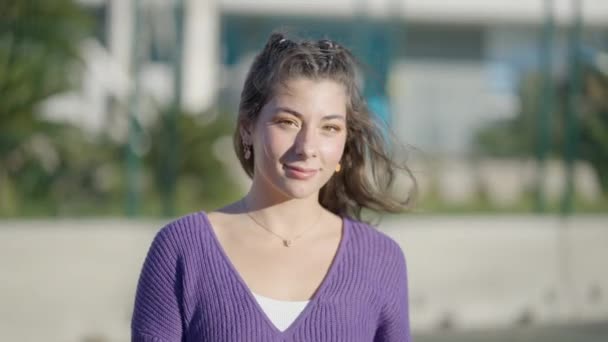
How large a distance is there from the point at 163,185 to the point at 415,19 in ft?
53.7

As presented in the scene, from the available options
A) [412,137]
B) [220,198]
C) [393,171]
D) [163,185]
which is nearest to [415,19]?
[412,137]

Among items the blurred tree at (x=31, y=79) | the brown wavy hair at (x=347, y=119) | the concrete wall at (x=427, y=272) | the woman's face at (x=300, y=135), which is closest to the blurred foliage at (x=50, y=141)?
the blurred tree at (x=31, y=79)

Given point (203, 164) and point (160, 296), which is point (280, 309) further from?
point (203, 164)

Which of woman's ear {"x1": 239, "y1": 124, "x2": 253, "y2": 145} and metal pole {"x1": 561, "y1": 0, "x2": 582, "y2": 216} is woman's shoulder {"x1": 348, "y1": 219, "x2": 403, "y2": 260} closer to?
woman's ear {"x1": 239, "y1": 124, "x2": 253, "y2": 145}

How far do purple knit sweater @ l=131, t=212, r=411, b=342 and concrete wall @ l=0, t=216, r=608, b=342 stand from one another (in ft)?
15.0

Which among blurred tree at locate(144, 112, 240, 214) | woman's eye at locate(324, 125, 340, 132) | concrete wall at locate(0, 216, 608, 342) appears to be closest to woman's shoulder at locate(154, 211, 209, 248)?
woman's eye at locate(324, 125, 340, 132)

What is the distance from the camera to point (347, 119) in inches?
101

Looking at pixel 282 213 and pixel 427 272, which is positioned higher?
pixel 282 213

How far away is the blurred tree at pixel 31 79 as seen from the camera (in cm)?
892

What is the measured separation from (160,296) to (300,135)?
0.44 metres

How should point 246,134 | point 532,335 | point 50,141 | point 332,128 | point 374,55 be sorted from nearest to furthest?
point 332,128 < point 246,134 < point 532,335 < point 374,55 < point 50,141

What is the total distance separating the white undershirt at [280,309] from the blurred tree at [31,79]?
6.64m

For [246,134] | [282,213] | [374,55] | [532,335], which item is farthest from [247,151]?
[374,55]

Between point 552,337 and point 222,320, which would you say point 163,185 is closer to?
point 552,337
